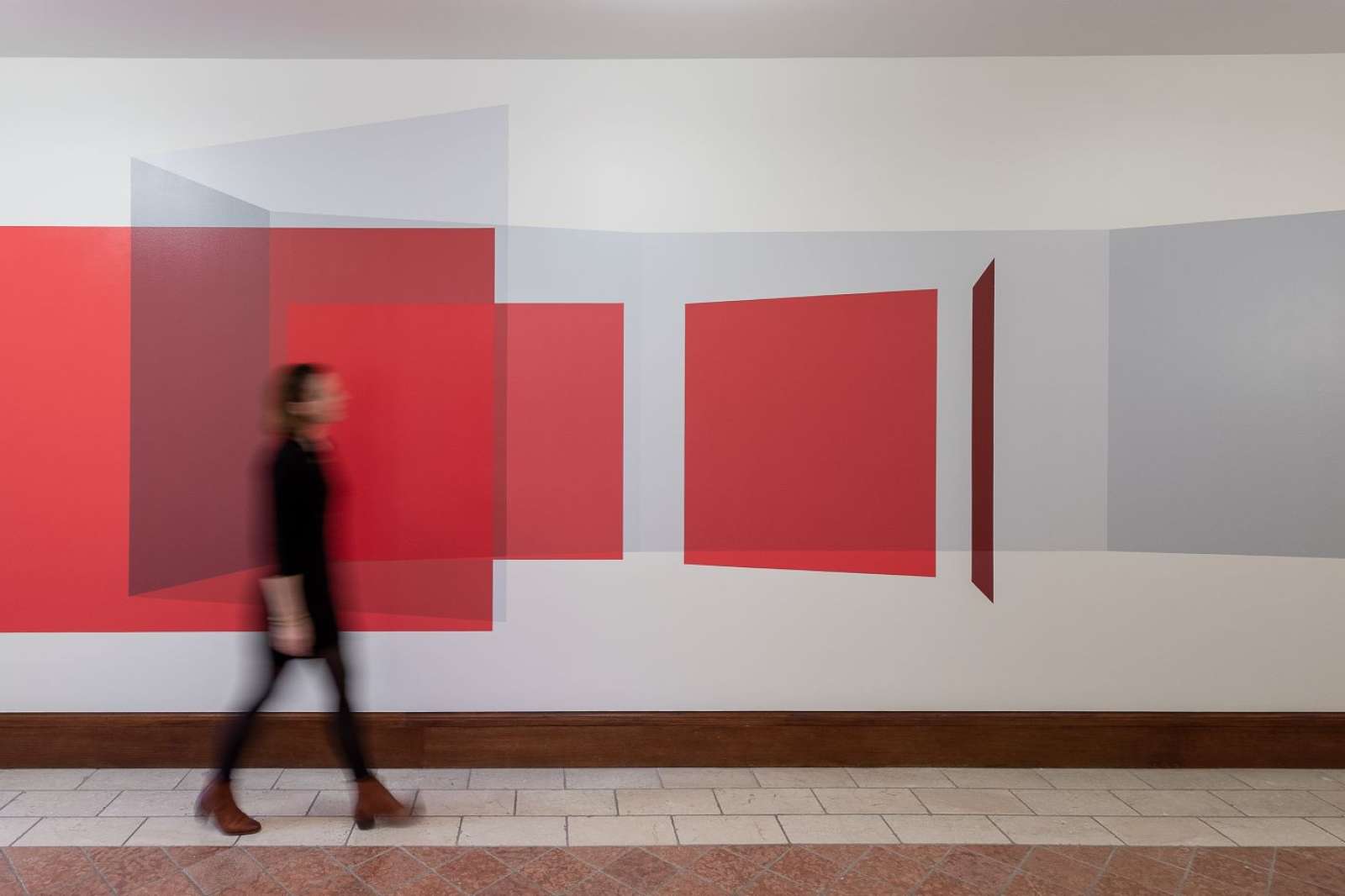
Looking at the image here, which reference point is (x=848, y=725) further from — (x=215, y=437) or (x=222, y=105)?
(x=222, y=105)

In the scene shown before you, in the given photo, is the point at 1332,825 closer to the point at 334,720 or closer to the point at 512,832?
the point at 512,832

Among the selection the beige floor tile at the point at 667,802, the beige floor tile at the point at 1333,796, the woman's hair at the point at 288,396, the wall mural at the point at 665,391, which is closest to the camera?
the woman's hair at the point at 288,396

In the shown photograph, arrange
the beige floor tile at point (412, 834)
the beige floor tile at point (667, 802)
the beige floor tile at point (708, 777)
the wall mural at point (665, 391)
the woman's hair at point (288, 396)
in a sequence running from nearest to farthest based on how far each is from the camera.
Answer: the woman's hair at point (288, 396) < the beige floor tile at point (412, 834) < the beige floor tile at point (667, 802) < the beige floor tile at point (708, 777) < the wall mural at point (665, 391)

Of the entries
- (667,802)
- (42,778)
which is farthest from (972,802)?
(42,778)

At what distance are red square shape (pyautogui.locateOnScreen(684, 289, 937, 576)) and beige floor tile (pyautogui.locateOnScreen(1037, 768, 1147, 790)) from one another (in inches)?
33.1

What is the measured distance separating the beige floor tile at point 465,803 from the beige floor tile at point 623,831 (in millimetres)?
254

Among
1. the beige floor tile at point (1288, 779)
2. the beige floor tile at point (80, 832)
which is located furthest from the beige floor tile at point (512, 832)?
the beige floor tile at point (1288, 779)

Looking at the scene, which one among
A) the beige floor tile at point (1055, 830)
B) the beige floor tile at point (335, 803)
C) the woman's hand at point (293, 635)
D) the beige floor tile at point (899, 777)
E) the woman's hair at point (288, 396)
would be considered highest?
the woman's hair at point (288, 396)

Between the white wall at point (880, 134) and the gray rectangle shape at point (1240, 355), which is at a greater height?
the white wall at point (880, 134)

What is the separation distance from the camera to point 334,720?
2625mm

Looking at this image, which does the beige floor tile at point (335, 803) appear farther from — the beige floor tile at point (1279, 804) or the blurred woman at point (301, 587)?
the beige floor tile at point (1279, 804)

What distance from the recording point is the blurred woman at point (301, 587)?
7.98 ft

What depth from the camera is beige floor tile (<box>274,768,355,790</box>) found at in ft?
9.48

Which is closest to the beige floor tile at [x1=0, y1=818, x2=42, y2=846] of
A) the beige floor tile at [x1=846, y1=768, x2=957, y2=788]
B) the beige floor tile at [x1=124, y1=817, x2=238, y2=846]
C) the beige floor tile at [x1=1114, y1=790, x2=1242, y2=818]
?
the beige floor tile at [x1=124, y1=817, x2=238, y2=846]
